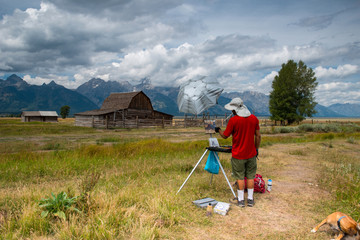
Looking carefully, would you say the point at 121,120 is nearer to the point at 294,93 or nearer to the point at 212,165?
the point at 294,93

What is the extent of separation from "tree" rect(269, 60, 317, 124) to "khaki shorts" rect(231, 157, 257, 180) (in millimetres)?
41157

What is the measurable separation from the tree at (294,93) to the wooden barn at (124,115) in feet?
65.8

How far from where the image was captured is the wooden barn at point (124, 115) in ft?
121

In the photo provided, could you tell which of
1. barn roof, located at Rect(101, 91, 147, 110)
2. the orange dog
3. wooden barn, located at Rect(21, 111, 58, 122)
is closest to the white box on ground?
the orange dog

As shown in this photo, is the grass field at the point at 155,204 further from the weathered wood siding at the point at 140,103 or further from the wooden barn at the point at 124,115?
the weathered wood siding at the point at 140,103

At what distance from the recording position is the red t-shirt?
16.1 feet

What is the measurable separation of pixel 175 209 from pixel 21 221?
2439 mm

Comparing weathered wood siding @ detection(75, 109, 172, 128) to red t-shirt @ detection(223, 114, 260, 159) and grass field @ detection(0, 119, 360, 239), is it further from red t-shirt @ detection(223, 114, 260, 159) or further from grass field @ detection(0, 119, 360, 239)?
red t-shirt @ detection(223, 114, 260, 159)

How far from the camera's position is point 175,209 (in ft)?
14.7

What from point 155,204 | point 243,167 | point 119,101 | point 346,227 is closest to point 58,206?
point 155,204

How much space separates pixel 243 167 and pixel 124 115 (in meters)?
35.4

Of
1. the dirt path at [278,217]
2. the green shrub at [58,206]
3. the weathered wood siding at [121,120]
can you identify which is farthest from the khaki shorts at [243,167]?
the weathered wood siding at [121,120]

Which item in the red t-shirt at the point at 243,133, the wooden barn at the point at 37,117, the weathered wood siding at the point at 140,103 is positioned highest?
the weathered wood siding at the point at 140,103

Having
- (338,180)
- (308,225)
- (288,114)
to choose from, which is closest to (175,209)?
(308,225)
